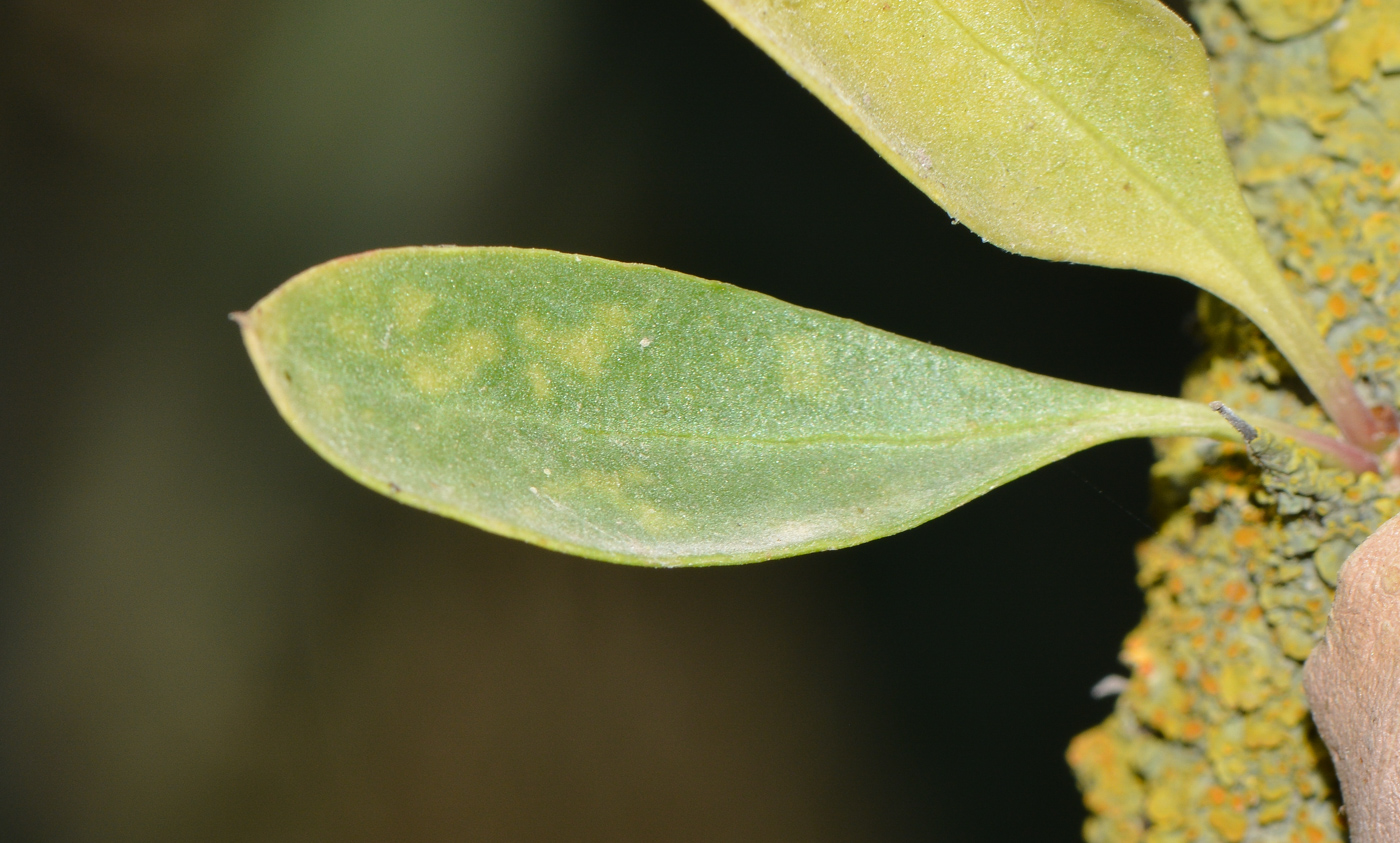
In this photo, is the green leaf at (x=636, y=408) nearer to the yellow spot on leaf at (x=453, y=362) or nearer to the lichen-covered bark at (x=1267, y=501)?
the yellow spot on leaf at (x=453, y=362)

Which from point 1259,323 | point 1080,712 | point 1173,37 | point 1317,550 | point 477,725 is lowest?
point 477,725

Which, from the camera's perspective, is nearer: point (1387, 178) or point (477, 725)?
point (1387, 178)

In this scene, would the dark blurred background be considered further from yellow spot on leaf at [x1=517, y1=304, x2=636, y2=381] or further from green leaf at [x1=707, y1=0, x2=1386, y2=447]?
yellow spot on leaf at [x1=517, y1=304, x2=636, y2=381]

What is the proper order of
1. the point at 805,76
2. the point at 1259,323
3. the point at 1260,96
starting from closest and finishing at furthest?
the point at 805,76
the point at 1259,323
the point at 1260,96

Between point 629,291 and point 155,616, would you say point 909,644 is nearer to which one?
point 629,291

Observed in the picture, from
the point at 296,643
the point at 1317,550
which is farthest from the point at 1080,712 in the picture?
the point at 296,643

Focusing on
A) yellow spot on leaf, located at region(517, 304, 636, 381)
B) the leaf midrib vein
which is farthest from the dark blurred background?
yellow spot on leaf, located at region(517, 304, 636, 381)
